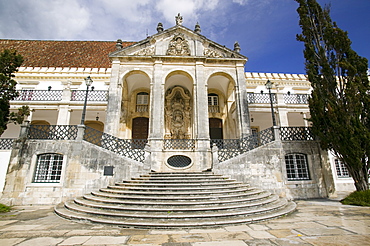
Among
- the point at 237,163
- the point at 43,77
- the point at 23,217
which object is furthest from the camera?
the point at 43,77

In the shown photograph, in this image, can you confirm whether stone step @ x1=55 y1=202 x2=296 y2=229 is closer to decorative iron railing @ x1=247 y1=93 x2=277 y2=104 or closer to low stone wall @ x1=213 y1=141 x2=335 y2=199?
low stone wall @ x1=213 y1=141 x2=335 y2=199

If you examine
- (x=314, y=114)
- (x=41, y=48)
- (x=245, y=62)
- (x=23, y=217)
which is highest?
(x=41, y=48)

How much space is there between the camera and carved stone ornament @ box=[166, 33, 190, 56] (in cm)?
1452

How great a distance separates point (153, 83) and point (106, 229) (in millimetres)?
10472

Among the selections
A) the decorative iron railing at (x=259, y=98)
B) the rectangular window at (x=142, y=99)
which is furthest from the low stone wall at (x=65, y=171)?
the decorative iron railing at (x=259, y=98)

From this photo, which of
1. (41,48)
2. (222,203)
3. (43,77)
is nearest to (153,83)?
(222,203)

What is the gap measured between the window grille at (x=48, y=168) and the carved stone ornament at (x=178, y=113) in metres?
8.09

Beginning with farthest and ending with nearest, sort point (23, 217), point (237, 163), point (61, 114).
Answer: point (61, 114) < point (237, 163) < point (23, 217)

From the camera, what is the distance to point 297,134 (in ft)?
35.2

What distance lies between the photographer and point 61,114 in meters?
14.7

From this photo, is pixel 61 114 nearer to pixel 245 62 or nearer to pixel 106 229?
pixel 106 229

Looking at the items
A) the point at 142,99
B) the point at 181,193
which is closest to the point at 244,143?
the point at 181,193

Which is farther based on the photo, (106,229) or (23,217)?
(23,217)

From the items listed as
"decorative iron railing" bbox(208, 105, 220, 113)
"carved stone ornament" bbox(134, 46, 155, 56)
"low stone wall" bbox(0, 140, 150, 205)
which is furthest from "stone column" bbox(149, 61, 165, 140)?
"decorative iron railing" bbox(208, 105, 220, 113)
